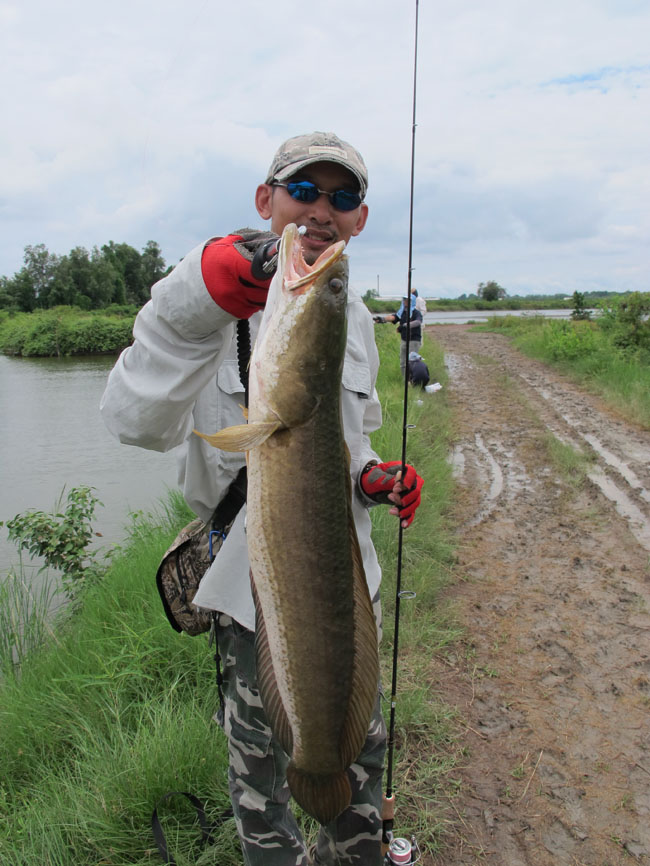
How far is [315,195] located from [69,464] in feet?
30.8

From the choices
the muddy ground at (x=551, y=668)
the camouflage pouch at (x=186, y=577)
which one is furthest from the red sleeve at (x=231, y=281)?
the muddy ground at (x=551, y=668)

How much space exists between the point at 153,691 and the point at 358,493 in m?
1.88

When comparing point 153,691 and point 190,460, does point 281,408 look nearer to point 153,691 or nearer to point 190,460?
point 190,460

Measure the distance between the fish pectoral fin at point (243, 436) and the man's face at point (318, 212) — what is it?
0.81m

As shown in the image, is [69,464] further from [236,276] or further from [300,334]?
[300,334]

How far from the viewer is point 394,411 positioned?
909cm

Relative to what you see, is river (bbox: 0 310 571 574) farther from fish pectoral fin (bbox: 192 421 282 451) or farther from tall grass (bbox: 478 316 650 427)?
tall grass (bbox: 478 316 650 427)

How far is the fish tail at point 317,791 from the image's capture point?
167cm

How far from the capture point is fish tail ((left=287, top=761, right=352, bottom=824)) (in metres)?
1.67

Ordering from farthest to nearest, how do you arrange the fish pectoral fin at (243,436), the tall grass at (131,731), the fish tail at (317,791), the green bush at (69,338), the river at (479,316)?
the river at (479,316) < the green bush at (69,338) < the tall grass at (131,731) < the fish tail at (317,791) < the fish pectoral fin at (243,436)

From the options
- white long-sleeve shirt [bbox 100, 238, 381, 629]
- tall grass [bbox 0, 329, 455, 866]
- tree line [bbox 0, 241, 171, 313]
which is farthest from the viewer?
tree line [bbox 0, 241, 171, 313]

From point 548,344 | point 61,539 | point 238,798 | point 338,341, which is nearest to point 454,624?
point 238,798

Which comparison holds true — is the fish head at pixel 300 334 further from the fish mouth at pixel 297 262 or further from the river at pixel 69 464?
the river at pixel 69 464

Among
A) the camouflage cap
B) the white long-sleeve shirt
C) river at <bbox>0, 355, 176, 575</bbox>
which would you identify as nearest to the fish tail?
the white long-sleeve shirt
